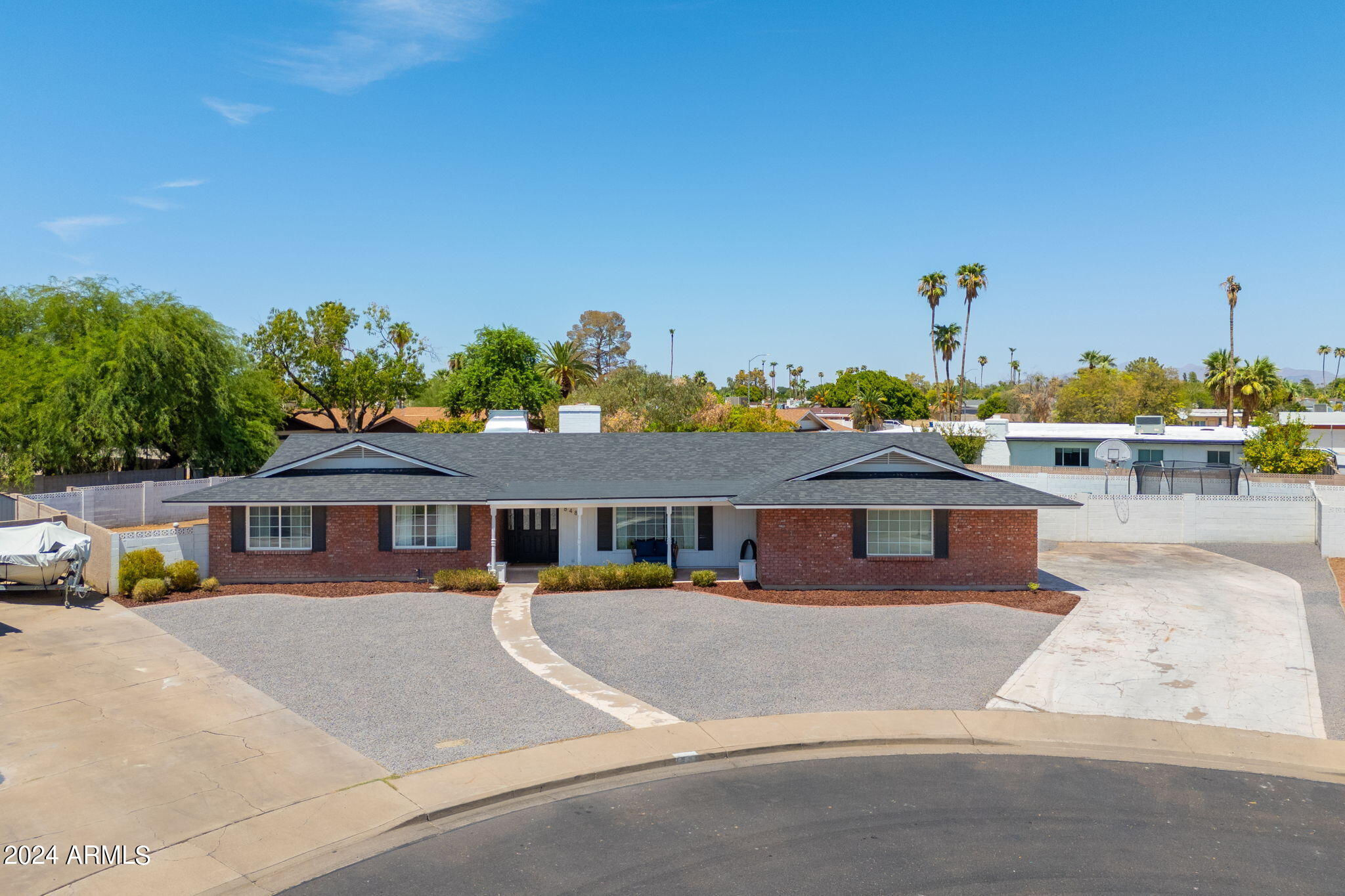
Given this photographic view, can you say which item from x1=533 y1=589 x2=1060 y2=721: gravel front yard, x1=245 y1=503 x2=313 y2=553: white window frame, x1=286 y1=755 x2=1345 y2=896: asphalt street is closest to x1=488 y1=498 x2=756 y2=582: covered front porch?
x1=533 y1=589 x2=1060 y2=721: gravel front yard

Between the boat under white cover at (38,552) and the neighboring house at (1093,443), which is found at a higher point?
the neighboring house at (1093,443)

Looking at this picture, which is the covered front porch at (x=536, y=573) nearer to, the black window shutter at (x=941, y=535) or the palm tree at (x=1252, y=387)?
the black window shutter at (x=941, y=535)

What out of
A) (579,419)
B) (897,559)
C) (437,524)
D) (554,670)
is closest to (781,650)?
(554,670)

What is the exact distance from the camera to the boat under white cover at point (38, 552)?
70.3 feet

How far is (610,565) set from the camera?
23.6 meters

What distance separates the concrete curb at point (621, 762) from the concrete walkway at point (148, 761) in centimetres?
12

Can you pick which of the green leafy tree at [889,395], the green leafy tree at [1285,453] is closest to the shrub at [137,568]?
the green leafy tree at [1285,453]

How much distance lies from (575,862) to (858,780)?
163 inches

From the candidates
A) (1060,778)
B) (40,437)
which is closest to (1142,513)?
(1060,778)

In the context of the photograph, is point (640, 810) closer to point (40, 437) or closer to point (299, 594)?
point (299, 594)

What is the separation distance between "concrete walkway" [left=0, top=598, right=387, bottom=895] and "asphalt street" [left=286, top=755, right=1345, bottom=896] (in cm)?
207

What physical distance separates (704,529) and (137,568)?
600 inches

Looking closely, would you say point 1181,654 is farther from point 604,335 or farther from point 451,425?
point 604,335

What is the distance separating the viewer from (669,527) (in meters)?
24.3
